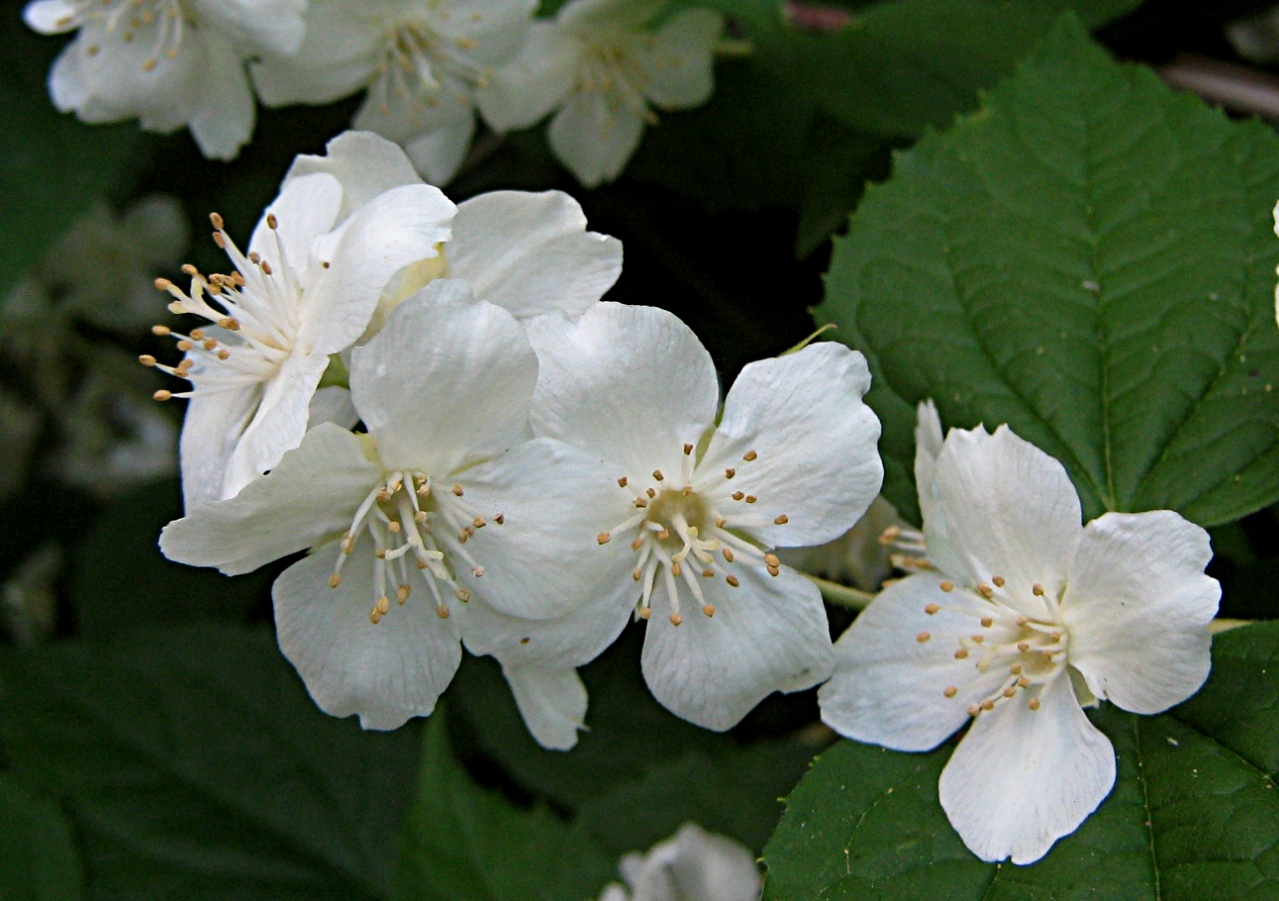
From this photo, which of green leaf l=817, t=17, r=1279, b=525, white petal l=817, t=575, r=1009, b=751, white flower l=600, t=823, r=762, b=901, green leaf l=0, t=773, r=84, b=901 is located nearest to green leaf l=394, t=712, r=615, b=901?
white flower l=600, t=823, r=762, b=901

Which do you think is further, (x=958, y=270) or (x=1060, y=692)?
(x=958, y=270)

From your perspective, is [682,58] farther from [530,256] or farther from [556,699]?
[556,699]

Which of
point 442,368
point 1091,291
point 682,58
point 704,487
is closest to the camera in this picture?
point 442,368

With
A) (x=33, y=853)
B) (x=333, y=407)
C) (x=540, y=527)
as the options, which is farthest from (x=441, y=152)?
(x=33, y=853)

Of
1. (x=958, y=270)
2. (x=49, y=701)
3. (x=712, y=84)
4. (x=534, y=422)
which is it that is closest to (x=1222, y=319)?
(x=958, y=270)

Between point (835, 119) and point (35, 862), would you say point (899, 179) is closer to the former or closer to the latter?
point (835, 119)

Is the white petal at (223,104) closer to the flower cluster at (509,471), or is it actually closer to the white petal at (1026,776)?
the flower cluster at (509,471)
